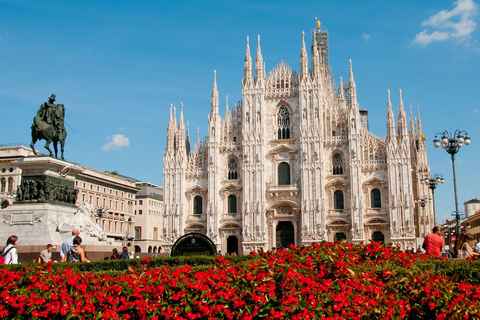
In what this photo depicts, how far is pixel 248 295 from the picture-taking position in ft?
23.5

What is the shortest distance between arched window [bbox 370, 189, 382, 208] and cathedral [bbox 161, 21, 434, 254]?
91 mm

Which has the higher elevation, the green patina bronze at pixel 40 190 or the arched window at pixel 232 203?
the arched window at pixel 232 203

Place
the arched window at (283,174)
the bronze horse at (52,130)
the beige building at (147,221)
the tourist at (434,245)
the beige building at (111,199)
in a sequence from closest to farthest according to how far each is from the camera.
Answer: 1. the tourist at (434,245)
2. the bronze horse at (52,130)
3. the arched window at (283,174)
4. the beige building at (111,199)
5. the beige building at (147,221)

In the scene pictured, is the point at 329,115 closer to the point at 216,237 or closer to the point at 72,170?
the point at 216,237

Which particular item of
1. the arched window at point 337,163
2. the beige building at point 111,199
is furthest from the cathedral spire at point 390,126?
the beige building at point 111,199

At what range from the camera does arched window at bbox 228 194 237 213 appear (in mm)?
48781

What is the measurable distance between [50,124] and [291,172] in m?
32.4

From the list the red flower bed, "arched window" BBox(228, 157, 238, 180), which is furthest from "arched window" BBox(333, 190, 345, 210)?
the red flower bed

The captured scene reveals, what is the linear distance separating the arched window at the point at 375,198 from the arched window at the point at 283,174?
26.5 ft

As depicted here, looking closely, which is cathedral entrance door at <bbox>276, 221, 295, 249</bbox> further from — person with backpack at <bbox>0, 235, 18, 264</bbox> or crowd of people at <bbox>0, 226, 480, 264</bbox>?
person with backpack at <bbox>0, 235, 18, 264</bbox>

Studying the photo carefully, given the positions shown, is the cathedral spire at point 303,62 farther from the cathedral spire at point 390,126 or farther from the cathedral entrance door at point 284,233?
the cathedral entrance door at point 284,233

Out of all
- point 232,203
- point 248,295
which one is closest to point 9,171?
point 232,203

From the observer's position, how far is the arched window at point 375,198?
45750mm

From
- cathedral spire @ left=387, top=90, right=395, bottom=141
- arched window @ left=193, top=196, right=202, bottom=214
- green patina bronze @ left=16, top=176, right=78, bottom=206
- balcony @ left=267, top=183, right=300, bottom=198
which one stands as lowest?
green patina bronze @ left=16, top=176, right=78, bottom=206
